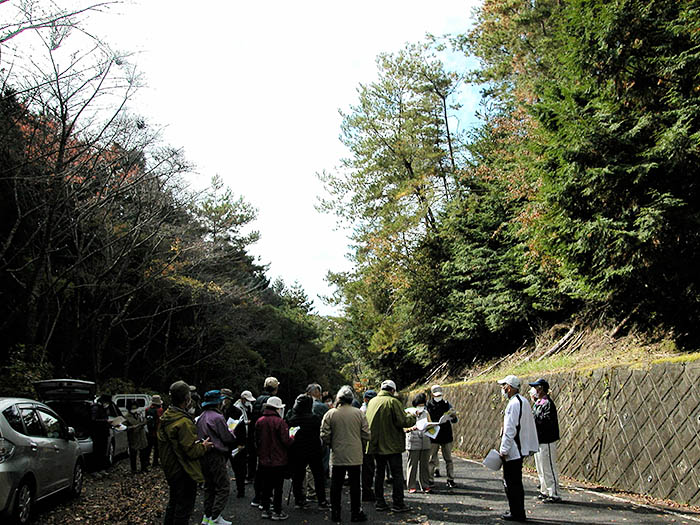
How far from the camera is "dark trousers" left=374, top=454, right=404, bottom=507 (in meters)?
8.49

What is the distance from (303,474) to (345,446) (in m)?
1.51

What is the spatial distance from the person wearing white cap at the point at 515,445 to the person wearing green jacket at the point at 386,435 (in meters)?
1.81

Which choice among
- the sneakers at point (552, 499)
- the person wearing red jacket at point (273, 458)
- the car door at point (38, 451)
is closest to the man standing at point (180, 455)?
the person wearing red jacket at point (273, 458)

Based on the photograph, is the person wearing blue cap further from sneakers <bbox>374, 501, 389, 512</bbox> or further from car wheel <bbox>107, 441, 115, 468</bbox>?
car wheel <bbox>107, 441, 115, 468</bbox>

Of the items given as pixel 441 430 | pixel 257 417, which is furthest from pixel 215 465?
pixel 441 430

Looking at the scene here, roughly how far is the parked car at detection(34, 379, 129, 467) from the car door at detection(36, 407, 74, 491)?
3.78m

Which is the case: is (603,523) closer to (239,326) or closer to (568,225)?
(568,225)

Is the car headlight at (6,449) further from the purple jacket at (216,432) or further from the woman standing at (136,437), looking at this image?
the woman standing at (136,437)

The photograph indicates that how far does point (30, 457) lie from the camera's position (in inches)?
304

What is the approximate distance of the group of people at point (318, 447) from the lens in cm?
646

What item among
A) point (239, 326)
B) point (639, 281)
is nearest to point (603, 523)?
point (639, 281)

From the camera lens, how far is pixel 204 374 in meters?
39.1

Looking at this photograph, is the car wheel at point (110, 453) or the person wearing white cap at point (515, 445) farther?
the car wheel at point (110, 453)

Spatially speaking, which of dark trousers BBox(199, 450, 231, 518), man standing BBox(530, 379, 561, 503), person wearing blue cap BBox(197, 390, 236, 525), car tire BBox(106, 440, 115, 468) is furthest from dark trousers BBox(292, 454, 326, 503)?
car tire BBox(106, 440, 115, 468)
